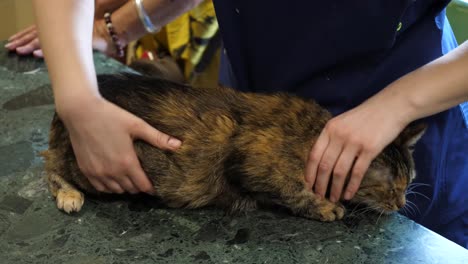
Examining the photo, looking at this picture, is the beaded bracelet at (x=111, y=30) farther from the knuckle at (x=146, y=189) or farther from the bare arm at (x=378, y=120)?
the bare arm at (x=378, y=120)

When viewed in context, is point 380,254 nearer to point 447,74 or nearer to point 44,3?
point 447,74

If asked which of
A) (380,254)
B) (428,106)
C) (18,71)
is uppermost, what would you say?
(428,106)

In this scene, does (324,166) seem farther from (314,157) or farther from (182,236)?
(182,236)

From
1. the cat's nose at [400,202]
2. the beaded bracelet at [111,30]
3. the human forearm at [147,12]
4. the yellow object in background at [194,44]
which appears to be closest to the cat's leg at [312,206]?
the cat's nose at [400,202]

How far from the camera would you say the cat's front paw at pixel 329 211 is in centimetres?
102

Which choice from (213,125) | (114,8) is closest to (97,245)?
(213,125)

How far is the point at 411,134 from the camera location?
1116 millimetres

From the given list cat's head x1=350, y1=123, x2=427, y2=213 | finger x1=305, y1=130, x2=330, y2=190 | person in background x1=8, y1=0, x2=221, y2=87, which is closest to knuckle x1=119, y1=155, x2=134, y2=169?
finger x1=305, y1=130, x2=330, y2=190

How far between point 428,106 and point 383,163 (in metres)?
0.14

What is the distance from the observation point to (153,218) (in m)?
1.02

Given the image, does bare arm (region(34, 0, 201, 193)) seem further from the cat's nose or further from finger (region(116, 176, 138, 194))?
the cat's nose

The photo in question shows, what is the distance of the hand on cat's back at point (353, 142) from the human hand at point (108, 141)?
11.8 inches

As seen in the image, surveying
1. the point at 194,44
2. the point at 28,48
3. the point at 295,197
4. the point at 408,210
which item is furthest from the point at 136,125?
the point at 194,44

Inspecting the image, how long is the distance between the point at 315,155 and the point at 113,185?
0.37 m
